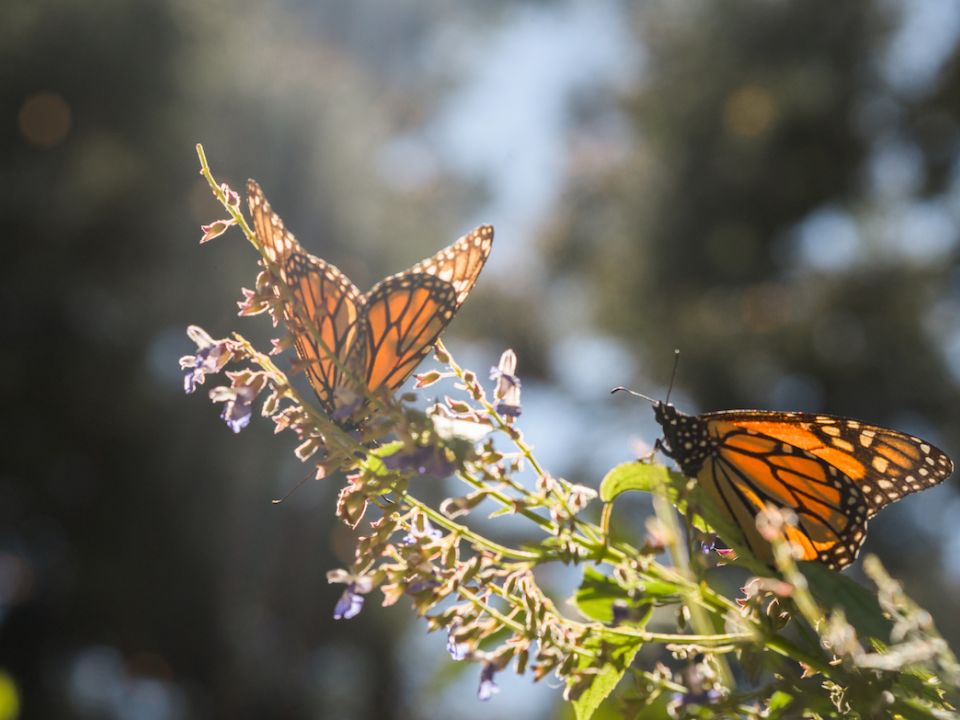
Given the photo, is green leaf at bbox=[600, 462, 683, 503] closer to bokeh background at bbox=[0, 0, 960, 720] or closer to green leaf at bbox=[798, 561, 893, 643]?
green leaf at bbox=[798, 561, 893, 643]

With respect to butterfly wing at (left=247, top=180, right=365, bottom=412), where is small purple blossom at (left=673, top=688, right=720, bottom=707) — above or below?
below

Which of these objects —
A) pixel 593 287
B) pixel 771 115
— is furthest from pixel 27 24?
pixel 771 115

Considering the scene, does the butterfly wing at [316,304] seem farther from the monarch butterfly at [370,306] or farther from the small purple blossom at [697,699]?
the small purple blossom at [697,699]

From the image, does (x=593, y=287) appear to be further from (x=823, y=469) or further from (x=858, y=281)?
(x=823, y=469)

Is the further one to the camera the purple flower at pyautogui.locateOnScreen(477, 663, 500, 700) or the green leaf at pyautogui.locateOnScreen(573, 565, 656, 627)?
the purple flower at pyautogui.locateOnScreen(477, 663, 500, 700)

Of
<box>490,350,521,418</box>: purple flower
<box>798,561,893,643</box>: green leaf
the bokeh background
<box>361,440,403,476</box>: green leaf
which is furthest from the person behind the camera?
the bokeh background

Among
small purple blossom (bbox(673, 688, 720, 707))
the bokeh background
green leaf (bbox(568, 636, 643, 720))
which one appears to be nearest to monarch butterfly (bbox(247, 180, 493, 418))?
green leaf (bbox(568, 636, 643, 720))
